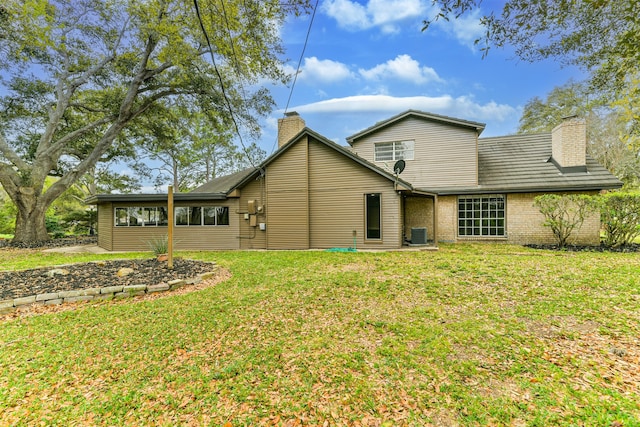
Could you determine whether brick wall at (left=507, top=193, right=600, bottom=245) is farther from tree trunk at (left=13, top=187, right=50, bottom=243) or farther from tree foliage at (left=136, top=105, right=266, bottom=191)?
tree trunk at (left=13, top=187, right=50, bottom=243)

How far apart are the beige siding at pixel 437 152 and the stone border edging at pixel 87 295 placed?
1143cm

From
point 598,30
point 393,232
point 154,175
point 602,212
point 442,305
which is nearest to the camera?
point 598,30

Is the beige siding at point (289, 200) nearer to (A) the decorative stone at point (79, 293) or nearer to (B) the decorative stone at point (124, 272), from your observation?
(B) the decorative stone at point (124, 272)

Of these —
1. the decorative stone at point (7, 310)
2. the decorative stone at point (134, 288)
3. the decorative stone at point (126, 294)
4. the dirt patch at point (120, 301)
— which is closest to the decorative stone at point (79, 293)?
the dirt patch at point (120, 301)

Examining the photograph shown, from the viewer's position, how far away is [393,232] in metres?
11.6

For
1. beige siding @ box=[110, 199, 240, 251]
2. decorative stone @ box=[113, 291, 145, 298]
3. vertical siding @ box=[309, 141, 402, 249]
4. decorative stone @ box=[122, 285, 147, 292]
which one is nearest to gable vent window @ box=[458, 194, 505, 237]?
vertical siding @ box=[309, 141, 402, 249]

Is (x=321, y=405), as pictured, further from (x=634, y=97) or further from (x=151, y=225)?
(x=151, y=225)

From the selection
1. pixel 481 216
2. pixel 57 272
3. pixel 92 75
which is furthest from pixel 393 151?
pixel 92 75

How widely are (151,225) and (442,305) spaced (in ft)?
44.8

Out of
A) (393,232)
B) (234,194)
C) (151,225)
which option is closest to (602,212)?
(393,232)

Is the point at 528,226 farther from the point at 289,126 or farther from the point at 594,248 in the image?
the point at 289,126

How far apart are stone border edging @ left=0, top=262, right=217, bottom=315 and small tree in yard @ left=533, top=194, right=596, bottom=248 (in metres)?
12.8

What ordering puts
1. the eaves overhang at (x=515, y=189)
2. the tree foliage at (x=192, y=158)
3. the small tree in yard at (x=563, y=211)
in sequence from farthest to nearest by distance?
the tree foliage at (x=192, y=158) → the eaves overhang at (x=515, y=189) → the small tree in yard at (x=563, y=211)

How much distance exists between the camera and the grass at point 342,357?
251 centimetres
